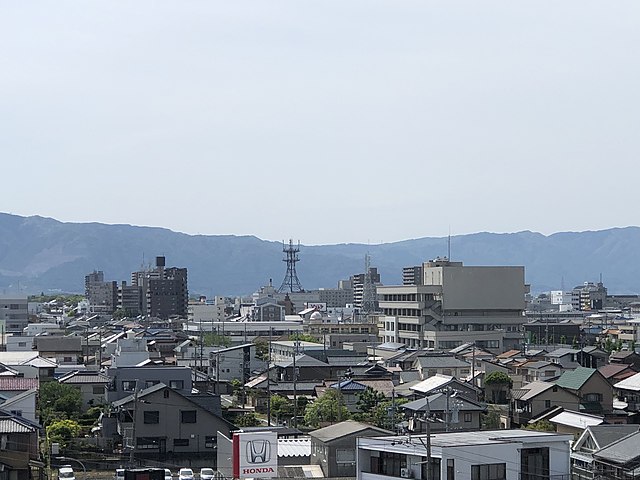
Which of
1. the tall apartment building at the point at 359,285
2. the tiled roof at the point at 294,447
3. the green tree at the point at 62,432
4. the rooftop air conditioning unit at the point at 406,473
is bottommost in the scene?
the green tree at the point at 62,432

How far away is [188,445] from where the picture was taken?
2631 cm

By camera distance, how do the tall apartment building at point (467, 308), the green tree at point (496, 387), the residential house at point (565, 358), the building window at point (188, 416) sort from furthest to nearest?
1. the tall apartment building at point (467, 308)
2. the residential house at point (565, 358)
3. the green tree at point (496, 387)
4. the building window at point (188, 416)

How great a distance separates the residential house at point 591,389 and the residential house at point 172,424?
1135cm

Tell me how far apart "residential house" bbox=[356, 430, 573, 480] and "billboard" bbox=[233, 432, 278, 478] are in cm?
233

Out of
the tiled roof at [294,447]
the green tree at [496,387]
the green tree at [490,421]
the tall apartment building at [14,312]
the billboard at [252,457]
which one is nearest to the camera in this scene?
the billboard at [252,457]

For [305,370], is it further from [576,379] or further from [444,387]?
[576,379]

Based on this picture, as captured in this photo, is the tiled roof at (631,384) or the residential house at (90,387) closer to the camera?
the residential house at (90,387)

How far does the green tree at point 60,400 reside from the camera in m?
30.0

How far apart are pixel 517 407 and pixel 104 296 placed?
9827 centimetres

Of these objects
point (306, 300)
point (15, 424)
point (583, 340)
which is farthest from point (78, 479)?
point (306, 300)

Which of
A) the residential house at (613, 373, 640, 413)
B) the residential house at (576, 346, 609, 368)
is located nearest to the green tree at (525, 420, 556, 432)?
the residential house at (613, 373, 640, 413)

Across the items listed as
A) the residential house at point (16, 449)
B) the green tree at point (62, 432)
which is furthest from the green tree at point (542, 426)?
the residential house at point (16, 449)

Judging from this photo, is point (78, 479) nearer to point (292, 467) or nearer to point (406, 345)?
point (292, 467)

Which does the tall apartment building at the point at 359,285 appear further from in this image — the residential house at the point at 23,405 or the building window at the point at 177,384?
the residential house at the point at 23,405
